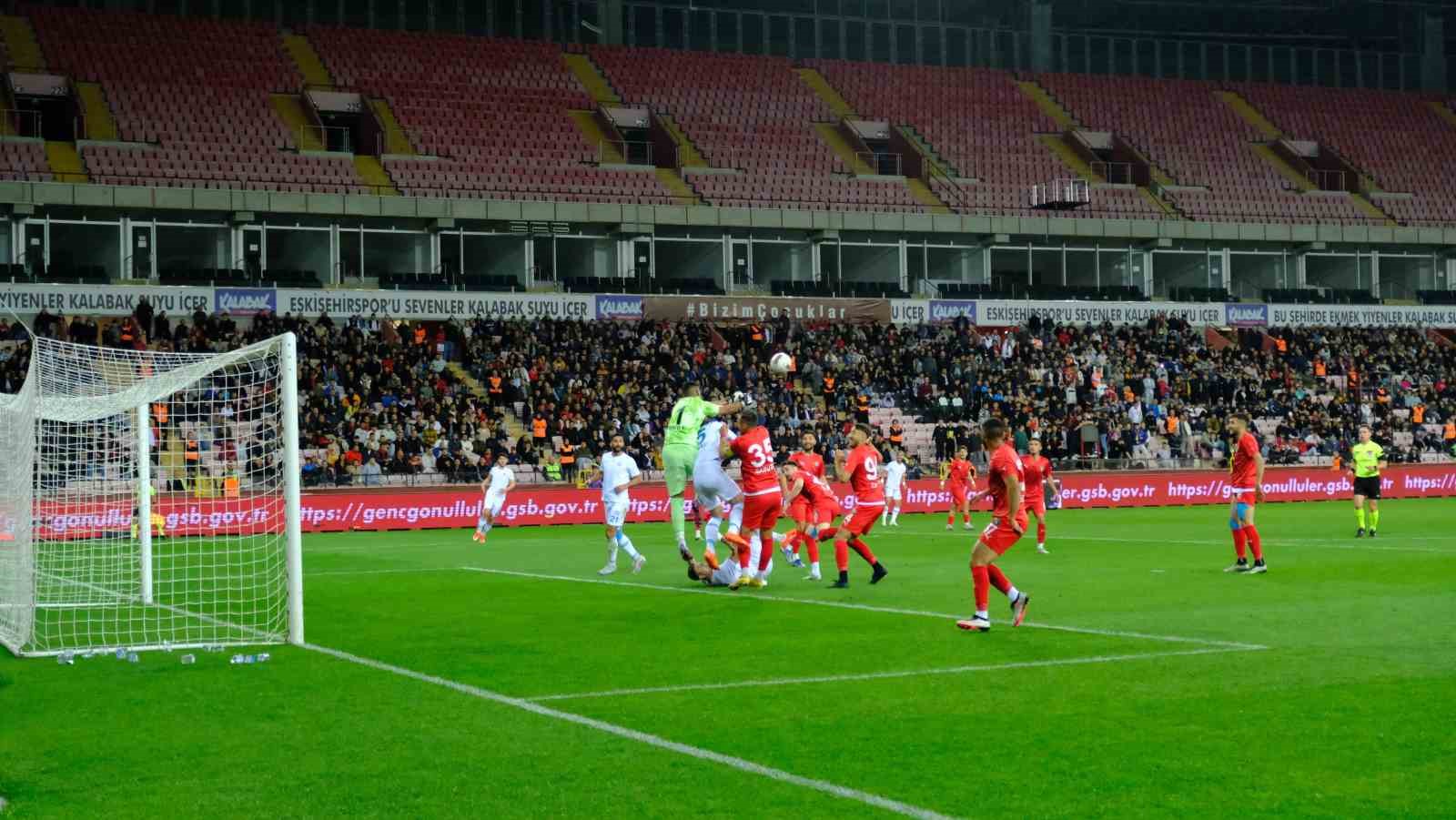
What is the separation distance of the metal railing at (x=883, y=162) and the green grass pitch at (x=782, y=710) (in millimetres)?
42852

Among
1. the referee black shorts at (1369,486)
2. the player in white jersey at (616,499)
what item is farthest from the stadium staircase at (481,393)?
the referee black shorts at (1369,486)

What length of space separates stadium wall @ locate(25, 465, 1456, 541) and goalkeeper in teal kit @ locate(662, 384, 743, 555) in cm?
627

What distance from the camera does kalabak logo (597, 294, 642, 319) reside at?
51.4 metres

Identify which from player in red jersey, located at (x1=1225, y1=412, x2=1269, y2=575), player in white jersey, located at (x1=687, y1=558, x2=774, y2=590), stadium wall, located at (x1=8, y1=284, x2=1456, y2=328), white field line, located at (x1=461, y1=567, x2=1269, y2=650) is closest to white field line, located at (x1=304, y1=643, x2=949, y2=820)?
white field line, located at (x1=461, y1=567, x2=1269, y2=650)

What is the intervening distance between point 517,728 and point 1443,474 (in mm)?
41886

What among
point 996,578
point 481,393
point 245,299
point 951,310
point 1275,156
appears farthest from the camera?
point 1275,156

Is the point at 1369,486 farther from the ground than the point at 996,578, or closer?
farther from the ground

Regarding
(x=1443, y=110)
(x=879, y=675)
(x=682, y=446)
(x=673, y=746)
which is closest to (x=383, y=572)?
(x=682, y=446)

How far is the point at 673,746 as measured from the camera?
Result: 932 cm

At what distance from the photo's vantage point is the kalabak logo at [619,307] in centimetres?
5144

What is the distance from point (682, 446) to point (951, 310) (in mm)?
36187

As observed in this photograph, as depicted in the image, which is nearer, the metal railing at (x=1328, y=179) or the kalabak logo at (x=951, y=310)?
the kalabak logo at (x=951, y=310)

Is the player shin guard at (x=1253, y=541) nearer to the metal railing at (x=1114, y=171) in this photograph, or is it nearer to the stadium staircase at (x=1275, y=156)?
A: the metal railing at (x=1114, y=171)

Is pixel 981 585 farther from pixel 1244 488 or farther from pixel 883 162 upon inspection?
pixel 883 162
